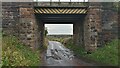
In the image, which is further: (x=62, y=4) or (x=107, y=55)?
(x=62, y=4)

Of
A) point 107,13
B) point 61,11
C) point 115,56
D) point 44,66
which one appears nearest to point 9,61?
point 44,66

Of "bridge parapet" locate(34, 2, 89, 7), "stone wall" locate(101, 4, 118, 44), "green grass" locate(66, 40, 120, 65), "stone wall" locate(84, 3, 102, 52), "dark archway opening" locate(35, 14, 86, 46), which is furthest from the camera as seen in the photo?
"dark archway opening" locate(35, 14, 86, 46)

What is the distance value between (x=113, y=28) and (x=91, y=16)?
81.4 inches

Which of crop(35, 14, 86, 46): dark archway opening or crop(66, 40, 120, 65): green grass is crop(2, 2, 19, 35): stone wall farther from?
crop(66, 40, 120, 65): green grass

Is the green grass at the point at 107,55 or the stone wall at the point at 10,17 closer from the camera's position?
the green grass at the point at 107,55

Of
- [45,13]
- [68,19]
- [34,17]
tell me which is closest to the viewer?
[45,13]

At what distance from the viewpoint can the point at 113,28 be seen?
20750 millimetres

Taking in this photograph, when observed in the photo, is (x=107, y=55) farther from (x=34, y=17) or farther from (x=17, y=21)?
(x=17, y=21)

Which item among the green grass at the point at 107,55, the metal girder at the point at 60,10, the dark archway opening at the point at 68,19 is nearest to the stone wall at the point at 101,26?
the green grass at the point at 107,55

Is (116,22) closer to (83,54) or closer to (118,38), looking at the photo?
(118,38)

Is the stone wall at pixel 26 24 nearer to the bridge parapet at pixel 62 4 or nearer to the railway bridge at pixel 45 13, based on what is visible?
the railway bridge at pixel 45 13

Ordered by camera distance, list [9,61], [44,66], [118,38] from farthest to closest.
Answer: [118,38], [44,66], [9,61]

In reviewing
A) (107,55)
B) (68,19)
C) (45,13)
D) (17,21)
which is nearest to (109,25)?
(107,55)

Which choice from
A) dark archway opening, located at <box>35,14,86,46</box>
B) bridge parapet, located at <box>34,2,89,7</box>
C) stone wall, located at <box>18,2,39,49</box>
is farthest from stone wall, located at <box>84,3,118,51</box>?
stone wall, located at <box>18,2,39,49</box>
